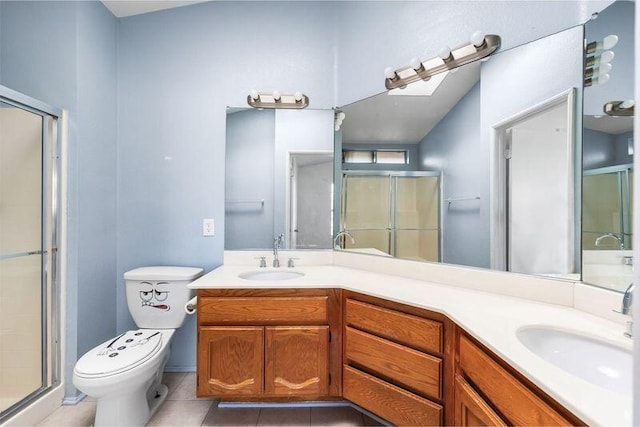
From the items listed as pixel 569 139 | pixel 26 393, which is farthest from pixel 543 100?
pixel 26 393

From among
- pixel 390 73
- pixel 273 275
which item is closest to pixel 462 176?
pixel 390 73

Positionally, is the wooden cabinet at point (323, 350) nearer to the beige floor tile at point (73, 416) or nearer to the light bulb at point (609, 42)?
the beige floor tile at point (73, 416)

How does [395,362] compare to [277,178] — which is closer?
[395,362]

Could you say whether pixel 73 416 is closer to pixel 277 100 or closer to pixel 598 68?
pixel 277 100

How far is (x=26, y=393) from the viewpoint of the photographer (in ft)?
5.41

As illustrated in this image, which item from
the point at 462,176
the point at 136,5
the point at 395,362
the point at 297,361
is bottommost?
the point at 297,361

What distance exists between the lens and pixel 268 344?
1.60 m

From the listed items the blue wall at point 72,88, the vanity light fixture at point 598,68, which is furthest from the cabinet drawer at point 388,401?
the blue wall at point 72,88

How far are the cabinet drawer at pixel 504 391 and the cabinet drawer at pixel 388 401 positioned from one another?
0.34 meters

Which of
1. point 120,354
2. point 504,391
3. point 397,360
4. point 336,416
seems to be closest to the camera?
point 504,391

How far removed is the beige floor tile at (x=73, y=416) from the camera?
1.63 m

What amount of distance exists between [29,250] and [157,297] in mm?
751

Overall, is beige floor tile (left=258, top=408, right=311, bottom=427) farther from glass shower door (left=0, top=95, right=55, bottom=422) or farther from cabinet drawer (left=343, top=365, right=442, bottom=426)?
glass shower door (left=0, top=95, right=55, bottom=422)

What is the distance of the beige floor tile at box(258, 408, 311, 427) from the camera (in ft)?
5.42
